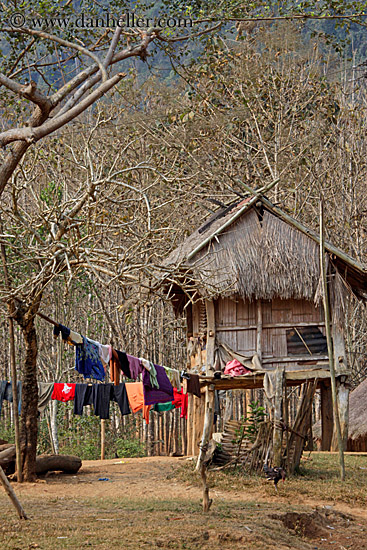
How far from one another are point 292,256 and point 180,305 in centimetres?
317

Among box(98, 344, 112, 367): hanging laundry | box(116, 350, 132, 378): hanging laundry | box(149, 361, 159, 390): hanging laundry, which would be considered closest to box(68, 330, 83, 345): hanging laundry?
box(98, 344, 112, 367): hanging laundry

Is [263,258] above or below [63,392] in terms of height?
above

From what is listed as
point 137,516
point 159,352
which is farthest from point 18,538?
point 159,352

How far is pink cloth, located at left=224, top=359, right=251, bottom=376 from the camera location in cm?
1170

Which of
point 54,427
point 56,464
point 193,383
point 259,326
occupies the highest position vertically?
point 259,326

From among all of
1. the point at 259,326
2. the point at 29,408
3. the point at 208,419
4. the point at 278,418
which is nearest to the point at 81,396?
the point at 208,419

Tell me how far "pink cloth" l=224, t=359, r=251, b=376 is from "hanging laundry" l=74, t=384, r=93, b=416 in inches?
111

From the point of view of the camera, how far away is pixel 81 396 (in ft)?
41.9

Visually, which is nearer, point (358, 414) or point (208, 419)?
point (208, 419)

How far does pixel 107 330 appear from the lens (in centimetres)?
1727

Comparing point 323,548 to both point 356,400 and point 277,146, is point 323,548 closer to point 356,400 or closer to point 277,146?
point 356,400

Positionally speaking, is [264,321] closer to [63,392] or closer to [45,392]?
[63,392]

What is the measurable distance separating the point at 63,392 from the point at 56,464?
Answer: 8.20 ft

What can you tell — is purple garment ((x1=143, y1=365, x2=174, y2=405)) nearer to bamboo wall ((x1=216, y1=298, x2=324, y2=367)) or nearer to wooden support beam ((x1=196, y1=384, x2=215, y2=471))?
wooden support beam ((x1=196, y1=384, x2=215, y2=471))
